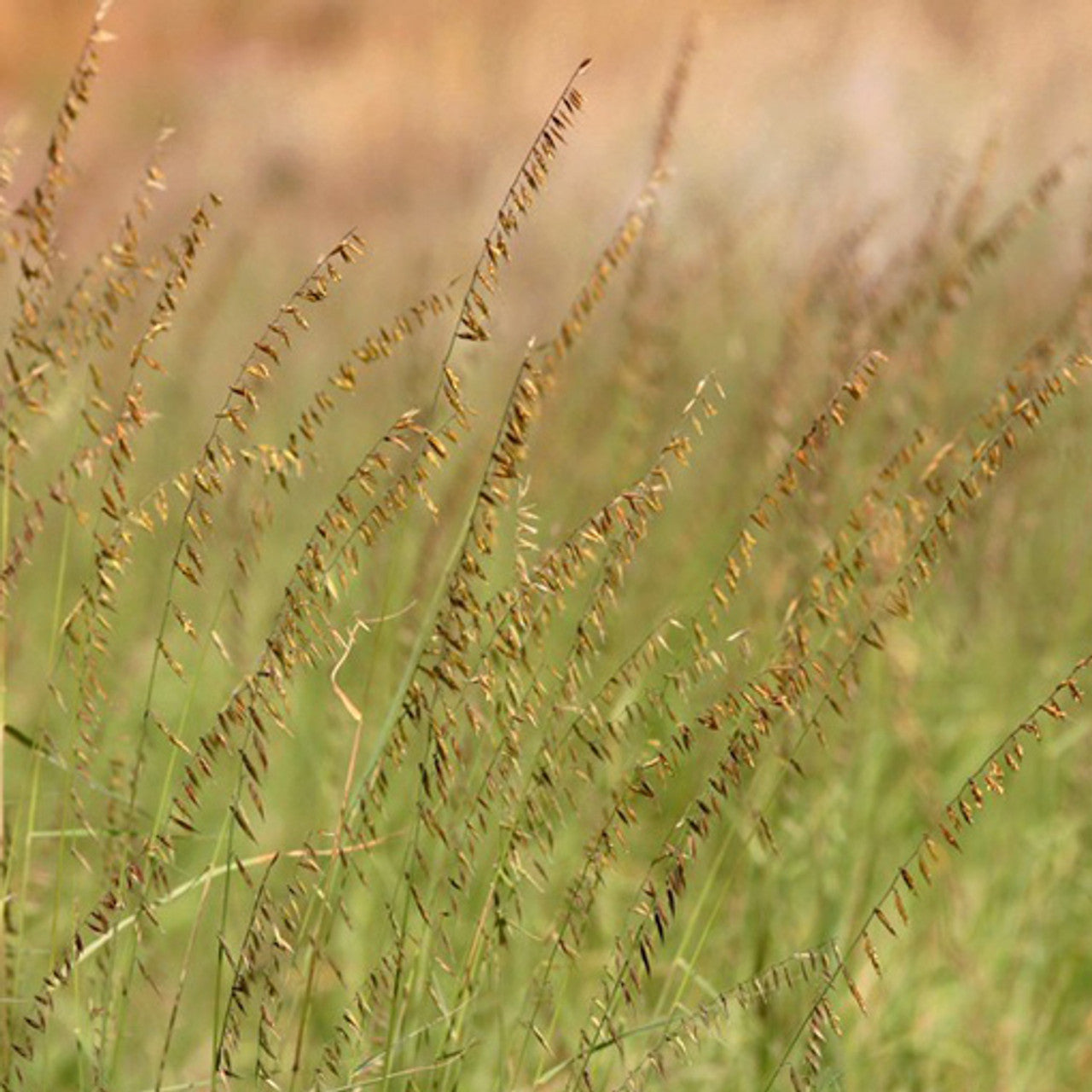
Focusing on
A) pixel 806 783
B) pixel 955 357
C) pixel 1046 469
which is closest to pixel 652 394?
pixel 806 783

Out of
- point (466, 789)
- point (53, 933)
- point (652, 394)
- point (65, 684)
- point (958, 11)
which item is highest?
point (958, 11)

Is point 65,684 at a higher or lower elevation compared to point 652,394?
lower

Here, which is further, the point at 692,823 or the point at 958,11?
the point at 958,11

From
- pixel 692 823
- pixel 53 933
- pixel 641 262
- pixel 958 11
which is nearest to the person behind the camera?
pixel 692 823

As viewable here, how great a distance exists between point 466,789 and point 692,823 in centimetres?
64

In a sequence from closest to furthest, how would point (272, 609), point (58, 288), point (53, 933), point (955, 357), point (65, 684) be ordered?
point (53, 933)
point (58, 288)
point (65, 684)
point (272, 609)
point (955, 357)

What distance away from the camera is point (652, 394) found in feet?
9.38

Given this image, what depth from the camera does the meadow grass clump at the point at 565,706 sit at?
1686 mm

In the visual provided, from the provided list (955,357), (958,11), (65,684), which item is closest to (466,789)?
(65,684)

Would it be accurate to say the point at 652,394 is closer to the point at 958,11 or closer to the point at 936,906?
the point at 936,906

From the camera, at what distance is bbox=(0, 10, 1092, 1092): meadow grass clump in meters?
1.69

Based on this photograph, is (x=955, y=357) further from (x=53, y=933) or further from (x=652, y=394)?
(x=53, y=933)

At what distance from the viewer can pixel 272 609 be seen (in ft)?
13.5

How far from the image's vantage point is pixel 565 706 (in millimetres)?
1716
